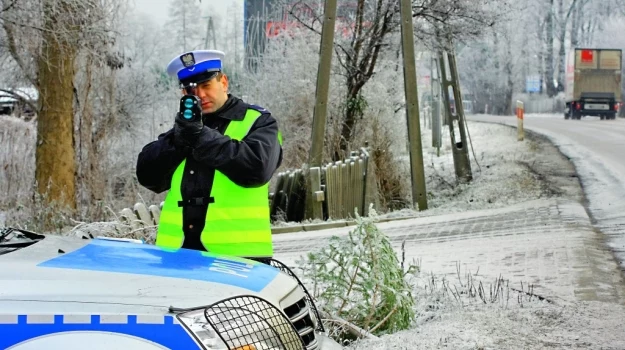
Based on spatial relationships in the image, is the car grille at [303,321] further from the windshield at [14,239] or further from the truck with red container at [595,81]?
the truck with red container at [595,81]

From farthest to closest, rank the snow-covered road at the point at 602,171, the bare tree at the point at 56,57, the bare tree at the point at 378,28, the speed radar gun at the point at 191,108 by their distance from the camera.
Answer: the bare tree at the point at 378,28 → the bare tree at the point at 56,57 → the snow-covered road at the point at 602,171 → the speed radar gun at the point at 191,108

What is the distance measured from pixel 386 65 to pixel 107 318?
24.7m

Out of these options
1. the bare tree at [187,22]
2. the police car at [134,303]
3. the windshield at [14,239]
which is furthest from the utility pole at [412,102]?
the bare tree at [187,22]

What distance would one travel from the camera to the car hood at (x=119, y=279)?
10.7 ft

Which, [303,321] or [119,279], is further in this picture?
[303,321]

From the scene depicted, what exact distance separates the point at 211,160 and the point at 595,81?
5403 centimetres

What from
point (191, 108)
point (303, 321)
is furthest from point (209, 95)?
point (303, 321)

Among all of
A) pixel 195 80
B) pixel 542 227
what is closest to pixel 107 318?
pixel 195 80

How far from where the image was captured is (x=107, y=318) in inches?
126

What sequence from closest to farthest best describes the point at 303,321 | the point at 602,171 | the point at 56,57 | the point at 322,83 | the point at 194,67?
the point at 303,321 → the point at 194,67 → the point at 322,83 → the point at 56,57 → the point at 602,171

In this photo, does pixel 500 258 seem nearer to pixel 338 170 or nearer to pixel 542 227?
pixel 542 227

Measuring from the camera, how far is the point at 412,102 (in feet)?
54.9

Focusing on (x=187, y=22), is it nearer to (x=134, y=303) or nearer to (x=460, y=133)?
(x=460, y=133)

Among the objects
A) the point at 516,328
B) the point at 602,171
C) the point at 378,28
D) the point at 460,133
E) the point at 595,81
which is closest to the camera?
the point at 516,328
